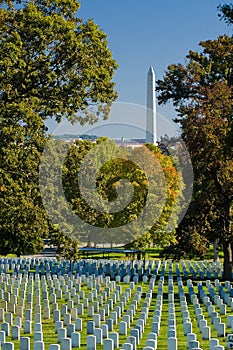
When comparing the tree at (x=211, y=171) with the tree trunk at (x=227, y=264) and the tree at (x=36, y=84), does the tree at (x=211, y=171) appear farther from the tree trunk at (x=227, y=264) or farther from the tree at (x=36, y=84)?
the tree at (x=36, y=84)

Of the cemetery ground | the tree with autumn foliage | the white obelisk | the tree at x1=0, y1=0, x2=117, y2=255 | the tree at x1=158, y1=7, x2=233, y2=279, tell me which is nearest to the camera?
the cemetery ground

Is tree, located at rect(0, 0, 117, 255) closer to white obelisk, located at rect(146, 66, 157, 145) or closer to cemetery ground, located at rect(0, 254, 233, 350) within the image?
cemetery ground, located at rect(0, 254, 233, 350)

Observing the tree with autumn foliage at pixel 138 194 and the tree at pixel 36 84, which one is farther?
the tree with autumn foliage at pixel 138 194

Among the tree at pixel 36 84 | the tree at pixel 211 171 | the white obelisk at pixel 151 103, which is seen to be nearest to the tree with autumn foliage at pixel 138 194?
the tree at pixel 211 171

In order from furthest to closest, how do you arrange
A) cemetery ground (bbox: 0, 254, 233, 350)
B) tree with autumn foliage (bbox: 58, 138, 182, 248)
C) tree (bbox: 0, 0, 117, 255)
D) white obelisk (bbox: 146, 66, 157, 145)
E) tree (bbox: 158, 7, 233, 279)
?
white obelisk (bbox: 146, 66, 157, 145) → tree with autumn foliage (bbox: 58, 138, 182, 248) → tree (bbox: 158, 7, 233, 279) → tree (bbox: 0, 0, 117, 255) → cemetery ground (bbox: 0, 254, 233, 350)

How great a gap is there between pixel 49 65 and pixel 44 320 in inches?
269

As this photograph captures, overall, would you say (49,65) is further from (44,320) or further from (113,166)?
(113,166)

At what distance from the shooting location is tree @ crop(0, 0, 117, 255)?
725 inches

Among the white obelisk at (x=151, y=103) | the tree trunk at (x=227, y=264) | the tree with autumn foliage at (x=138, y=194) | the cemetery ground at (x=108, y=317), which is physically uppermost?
the white obelisk at (x=151, y=103)

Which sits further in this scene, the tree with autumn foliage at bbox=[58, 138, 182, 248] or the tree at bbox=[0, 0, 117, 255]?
the tree with autumn foliage at bbox=[58, 138, 182, 248]

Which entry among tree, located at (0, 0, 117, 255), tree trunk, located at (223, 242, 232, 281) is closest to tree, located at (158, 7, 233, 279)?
tree trunk, located at (223, 242, 232, 281)

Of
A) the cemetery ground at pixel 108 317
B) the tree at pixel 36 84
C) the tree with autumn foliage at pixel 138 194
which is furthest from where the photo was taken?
the tree with autumn foliage at pixel 138 194

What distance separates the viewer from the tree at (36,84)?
60.4ft

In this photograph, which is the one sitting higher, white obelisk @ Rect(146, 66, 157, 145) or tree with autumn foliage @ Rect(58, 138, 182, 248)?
white obelisk @ Rect(146, 66, 157, 145)
